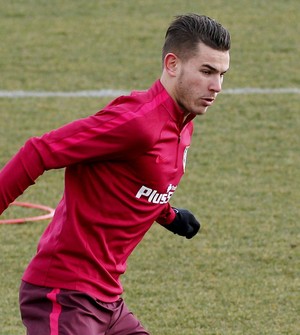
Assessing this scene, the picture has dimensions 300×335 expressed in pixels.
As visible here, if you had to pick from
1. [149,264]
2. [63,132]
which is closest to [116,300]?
[63,132]

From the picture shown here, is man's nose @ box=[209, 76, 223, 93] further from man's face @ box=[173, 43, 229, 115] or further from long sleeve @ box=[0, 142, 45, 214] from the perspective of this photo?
long sleeve @ box=[0, 142, 45, 214]

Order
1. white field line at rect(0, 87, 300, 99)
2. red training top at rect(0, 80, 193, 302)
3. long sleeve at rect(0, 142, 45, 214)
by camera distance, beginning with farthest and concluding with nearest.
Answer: white field line at rect(0, 87, 300, 99) → red training top at rect(0, 80, 193, 302) → long sleeve at rect(0, 142, 45, 214)

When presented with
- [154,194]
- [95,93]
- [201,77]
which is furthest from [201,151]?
[201,77]

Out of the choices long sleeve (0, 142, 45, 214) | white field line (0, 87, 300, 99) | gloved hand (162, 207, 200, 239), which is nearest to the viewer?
long sleeve (0, 142, 45, 214)

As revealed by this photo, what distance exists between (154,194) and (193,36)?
657 mm

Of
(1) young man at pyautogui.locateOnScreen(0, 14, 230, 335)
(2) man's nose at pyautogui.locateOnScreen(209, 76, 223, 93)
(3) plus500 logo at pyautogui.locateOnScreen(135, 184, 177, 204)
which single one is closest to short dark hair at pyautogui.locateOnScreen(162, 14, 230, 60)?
(1) young man at pyautogui.locateOnScreen(0, 14, 230, 335)

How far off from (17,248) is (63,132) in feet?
12.5

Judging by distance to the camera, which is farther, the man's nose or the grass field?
the grass field

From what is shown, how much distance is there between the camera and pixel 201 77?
16.0 ft

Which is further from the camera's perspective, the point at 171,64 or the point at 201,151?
the point at 201,151

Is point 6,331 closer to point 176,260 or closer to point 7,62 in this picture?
point 176,260

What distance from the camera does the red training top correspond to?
4750mm

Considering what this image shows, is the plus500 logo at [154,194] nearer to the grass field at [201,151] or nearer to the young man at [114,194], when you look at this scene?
the young man at [114,194]

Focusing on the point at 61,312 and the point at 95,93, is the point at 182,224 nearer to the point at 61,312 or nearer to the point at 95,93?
the point at 61,312
